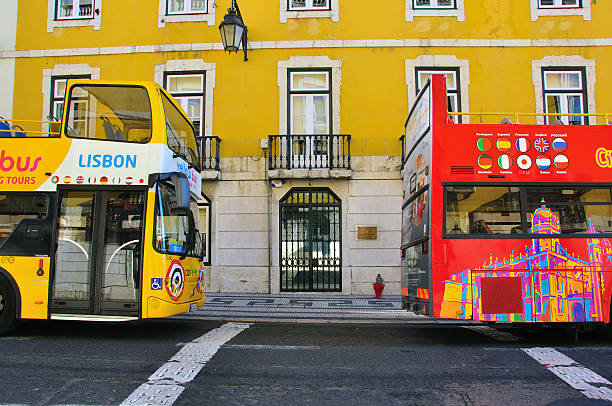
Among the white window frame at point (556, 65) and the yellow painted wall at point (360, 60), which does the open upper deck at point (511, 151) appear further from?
the white window frame at point (556, 65)

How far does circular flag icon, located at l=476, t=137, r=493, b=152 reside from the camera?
7.39 metres

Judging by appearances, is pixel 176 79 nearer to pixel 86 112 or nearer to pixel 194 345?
pixel 86 112

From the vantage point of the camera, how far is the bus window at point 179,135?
8.14 metres

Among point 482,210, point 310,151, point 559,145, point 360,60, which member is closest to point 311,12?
point 360,60

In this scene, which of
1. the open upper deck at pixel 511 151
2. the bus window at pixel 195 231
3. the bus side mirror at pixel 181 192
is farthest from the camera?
the bus window at pixel 195 231

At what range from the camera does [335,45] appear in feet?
49.7

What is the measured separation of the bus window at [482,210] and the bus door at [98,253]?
467cm

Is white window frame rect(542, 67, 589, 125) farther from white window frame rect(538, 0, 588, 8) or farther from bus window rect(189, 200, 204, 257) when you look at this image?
bus window rect(189, 200, 204, 257)

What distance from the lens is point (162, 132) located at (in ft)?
25.6

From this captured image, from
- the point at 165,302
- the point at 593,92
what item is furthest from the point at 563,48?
the point at 165,302

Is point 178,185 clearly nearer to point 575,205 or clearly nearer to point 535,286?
point 535,286

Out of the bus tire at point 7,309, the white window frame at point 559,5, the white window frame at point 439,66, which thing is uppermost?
the white window frame at point 559,5

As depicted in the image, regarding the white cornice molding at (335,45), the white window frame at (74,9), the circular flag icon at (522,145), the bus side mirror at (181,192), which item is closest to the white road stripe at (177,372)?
the bus side mirror at (181,192)

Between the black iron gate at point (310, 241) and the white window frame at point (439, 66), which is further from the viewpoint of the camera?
the white window frame at point (439, 66)
